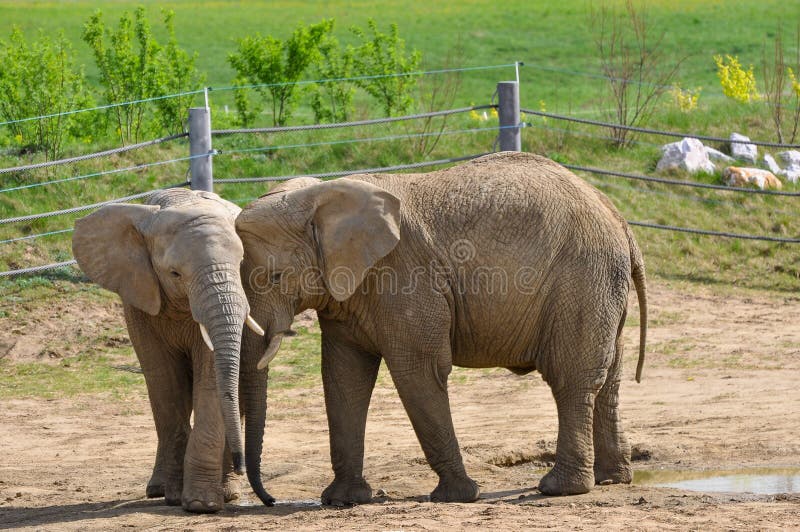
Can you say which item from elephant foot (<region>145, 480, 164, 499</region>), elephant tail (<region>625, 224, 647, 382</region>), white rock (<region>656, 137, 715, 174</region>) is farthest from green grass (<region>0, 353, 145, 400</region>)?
white rock (<region>656, 137, 715, 174</region>)

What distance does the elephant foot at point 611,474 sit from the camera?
9500 mm

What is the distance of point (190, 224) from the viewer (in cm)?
802

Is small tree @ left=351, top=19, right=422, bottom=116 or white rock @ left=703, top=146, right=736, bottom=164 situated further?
small tree @ left=351, top=19, right=422, bottom=116

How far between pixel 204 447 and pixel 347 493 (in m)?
1.11

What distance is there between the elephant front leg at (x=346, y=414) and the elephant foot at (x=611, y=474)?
5.41 ft

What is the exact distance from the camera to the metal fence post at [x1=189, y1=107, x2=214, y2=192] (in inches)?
558

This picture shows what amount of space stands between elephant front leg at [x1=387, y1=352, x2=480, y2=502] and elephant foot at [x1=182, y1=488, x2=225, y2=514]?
1.30 meters

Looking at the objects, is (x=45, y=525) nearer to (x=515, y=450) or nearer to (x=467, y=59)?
(x=515, y=450)

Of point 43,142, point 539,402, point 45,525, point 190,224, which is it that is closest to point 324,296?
point 190,224

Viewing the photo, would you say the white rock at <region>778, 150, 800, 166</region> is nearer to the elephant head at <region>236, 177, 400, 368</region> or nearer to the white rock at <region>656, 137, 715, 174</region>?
the white rock at <region>656, 137, 715, 174</region>

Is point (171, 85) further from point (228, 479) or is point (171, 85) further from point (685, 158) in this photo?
point (228, 479)

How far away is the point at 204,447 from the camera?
823 centimetres

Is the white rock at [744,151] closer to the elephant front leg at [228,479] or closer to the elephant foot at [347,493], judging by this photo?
the elephant foot at [347,493]

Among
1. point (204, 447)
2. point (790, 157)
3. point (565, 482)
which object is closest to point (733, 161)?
point (790, 157)
